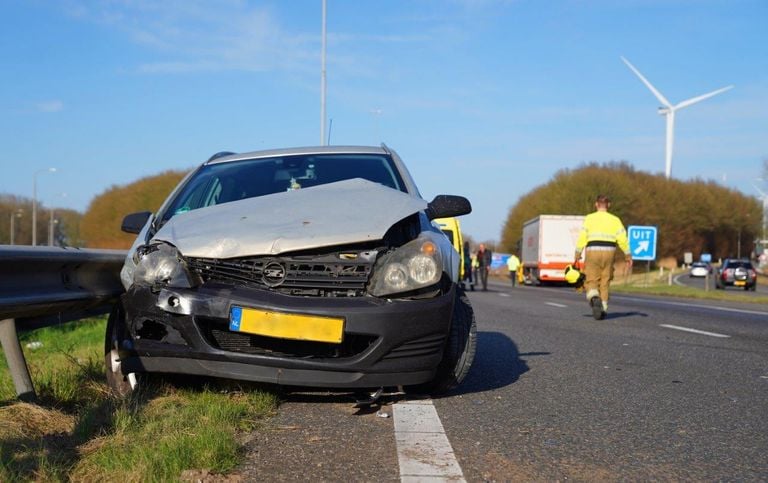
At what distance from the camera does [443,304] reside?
14.4 ft

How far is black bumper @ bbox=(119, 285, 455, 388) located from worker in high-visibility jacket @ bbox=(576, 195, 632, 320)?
8.50 metres

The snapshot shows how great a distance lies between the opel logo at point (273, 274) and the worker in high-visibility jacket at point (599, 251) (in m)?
8.74

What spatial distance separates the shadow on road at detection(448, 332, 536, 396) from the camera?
5484 mm

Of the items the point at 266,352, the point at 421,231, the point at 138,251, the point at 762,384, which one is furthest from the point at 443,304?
the point at 762,384

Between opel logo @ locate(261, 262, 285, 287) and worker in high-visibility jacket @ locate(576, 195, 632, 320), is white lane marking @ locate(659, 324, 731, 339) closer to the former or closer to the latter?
worker in high-visibility jacket @ locate(576, 195, 632, 320)

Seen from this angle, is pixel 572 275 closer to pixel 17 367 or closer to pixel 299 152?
pixel 299 152

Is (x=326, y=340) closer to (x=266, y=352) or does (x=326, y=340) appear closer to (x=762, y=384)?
(x=266, y=352)

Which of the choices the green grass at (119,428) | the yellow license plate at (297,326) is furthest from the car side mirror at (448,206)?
the green grass at (119,428)

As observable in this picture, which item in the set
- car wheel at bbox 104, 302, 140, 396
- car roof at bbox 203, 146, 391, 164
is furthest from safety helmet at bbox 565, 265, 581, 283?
car wheel at bbox 104, 302, 140, 396

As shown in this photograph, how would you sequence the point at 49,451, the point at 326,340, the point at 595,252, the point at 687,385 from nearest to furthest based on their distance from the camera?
1. the point at 49,451
2. the point at 326,340
3. the point at 687,385
4. the point at 595,252

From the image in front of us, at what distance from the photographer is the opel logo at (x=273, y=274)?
4.28m

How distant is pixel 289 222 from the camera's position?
4.52 metres

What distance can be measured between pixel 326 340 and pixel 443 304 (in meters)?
0.68

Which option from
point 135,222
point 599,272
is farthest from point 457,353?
point 599,272
